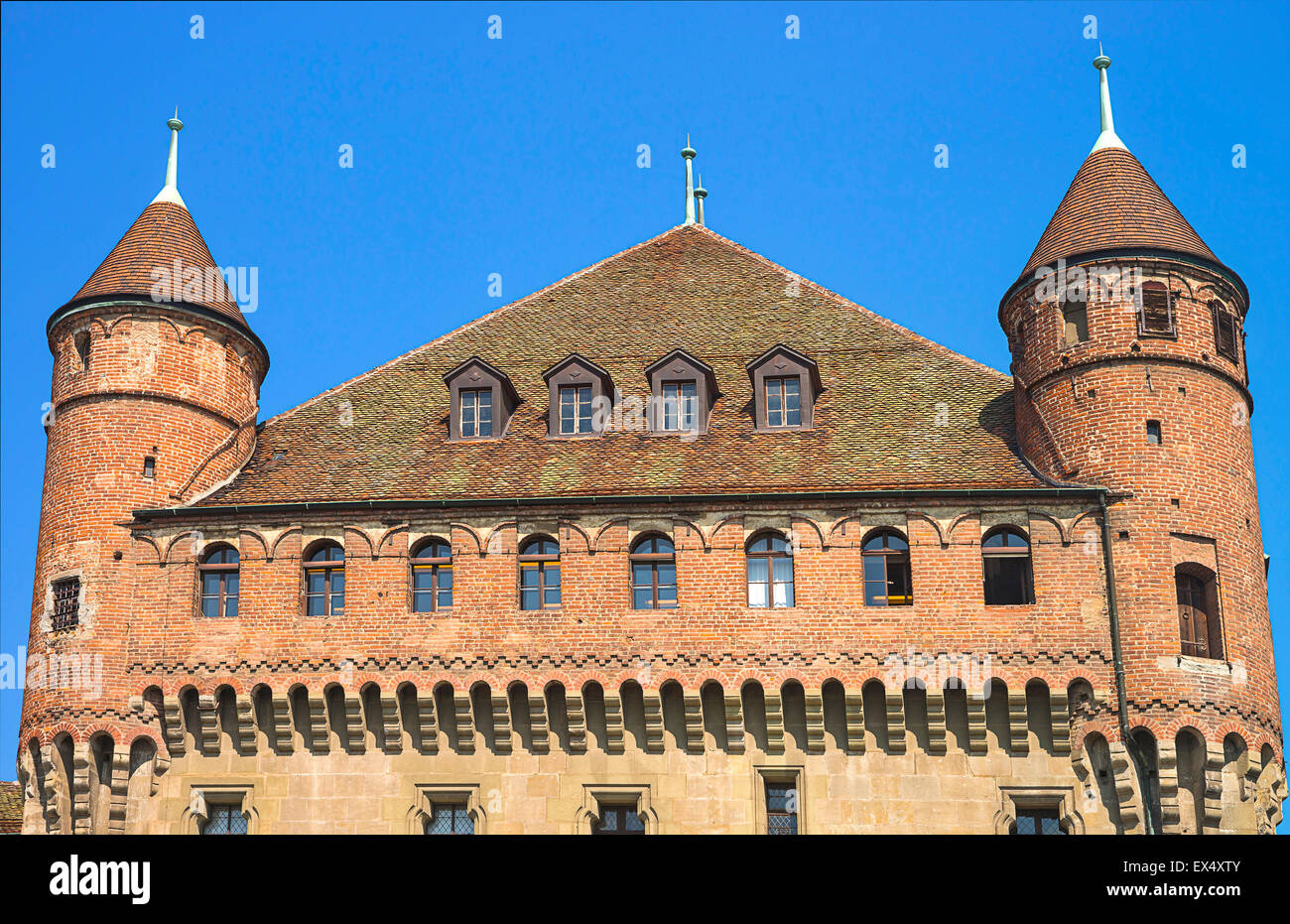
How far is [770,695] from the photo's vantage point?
3338cm

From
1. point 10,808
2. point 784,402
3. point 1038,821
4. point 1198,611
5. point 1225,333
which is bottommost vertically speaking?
point 1038,821

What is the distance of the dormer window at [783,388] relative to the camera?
123ft

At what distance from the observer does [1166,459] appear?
34.5 m

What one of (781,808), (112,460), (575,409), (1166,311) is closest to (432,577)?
(575,409)

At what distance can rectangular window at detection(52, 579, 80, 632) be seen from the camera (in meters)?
35.4

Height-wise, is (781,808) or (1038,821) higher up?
(781,808)

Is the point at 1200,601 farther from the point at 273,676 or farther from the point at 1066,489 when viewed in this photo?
the point at 273,676

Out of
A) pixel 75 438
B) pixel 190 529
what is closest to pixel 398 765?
pixel 190 529

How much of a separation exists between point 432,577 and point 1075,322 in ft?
43.0

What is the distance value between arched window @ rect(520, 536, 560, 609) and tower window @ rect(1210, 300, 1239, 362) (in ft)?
43.1

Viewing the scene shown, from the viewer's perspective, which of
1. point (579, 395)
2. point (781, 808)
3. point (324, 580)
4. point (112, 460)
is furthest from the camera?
point (579, 395)

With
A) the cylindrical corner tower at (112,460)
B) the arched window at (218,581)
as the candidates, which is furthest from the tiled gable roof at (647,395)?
the cylindrical corner tower at (112,460)

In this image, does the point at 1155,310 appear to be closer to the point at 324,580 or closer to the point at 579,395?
the point at 579,395

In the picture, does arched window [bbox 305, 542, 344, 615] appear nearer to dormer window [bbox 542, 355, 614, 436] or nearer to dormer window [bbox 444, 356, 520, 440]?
dormer window [bbox 444, 356, 520, 440]
